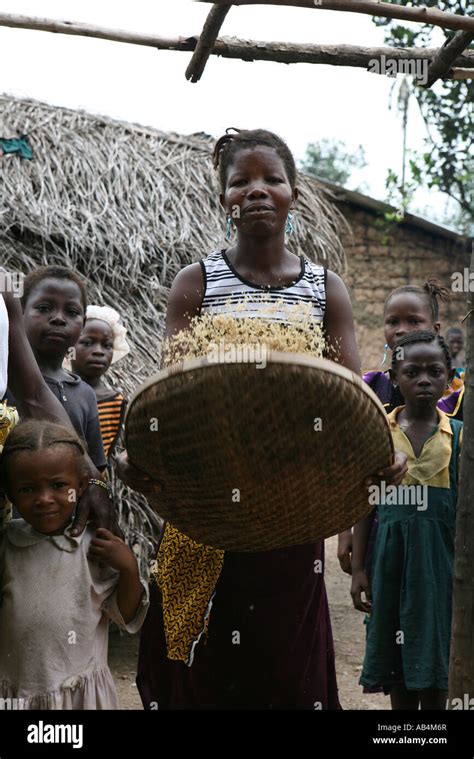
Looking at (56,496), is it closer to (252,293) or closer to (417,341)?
(252,293)

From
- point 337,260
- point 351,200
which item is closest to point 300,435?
point 337,260

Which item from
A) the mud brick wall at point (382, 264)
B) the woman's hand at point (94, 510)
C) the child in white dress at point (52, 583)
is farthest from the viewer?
the mud brick wall at point (382, 264)

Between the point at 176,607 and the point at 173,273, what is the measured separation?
4048 mm

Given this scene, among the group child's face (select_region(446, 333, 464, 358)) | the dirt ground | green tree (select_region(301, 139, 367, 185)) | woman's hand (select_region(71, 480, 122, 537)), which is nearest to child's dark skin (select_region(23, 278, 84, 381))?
woman's hand (select_region(71, 480, 122, 537))

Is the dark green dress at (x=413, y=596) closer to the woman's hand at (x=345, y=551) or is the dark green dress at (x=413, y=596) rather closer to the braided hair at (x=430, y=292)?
the woman's hand at (x=345, y=551)

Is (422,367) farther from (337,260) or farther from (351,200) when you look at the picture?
(351,200)

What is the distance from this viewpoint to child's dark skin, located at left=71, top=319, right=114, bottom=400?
13.7ft

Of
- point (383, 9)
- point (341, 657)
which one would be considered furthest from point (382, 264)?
point (383, 9)

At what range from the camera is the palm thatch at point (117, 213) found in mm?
5496

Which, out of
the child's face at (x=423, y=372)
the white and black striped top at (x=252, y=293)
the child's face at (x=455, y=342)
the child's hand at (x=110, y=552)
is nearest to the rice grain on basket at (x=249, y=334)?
the white and black striped top at (x=252, y=293)

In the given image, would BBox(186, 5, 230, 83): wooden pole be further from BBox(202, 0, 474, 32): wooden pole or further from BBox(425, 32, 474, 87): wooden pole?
BBox(425, 32, 474, 87): wooden pole

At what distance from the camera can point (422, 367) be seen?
3.11 m

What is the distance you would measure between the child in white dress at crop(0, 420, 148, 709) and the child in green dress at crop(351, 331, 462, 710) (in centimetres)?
110

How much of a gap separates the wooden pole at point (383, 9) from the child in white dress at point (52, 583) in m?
1.30
